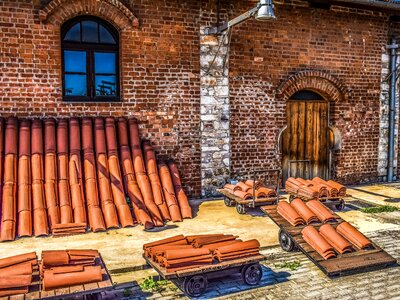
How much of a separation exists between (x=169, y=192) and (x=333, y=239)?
3.43 m

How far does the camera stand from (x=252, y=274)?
16.5ft

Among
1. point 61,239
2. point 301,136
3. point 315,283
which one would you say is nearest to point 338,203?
point 301,136

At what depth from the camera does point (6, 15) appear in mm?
7914

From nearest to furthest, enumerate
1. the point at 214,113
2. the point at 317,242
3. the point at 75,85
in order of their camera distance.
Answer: the point at 317,242 < the point at 75,85 < the point at 214,113

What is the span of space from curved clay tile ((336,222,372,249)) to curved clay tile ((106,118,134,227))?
11.2 feet

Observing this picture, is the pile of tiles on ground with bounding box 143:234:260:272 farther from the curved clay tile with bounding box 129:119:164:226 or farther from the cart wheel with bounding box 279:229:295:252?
the curved clay tile with bounding box 129:119:164:226

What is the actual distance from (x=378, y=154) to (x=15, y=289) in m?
10.1

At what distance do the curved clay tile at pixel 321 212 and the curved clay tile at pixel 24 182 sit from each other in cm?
449

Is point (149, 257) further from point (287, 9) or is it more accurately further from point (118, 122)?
point (287, 9)

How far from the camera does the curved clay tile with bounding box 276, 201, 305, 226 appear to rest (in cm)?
625

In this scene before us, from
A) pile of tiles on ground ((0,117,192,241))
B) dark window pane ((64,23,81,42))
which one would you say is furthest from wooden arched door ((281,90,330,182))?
dark window pane ((64,23,81,42))

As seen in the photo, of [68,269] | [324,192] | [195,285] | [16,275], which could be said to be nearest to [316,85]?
[324,192]

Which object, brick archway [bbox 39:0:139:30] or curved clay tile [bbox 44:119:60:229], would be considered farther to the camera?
brick archway [bbox 39:0:139:30]

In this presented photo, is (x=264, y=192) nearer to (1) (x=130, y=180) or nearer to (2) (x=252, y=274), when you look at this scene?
(1) (x=130, y=180)
